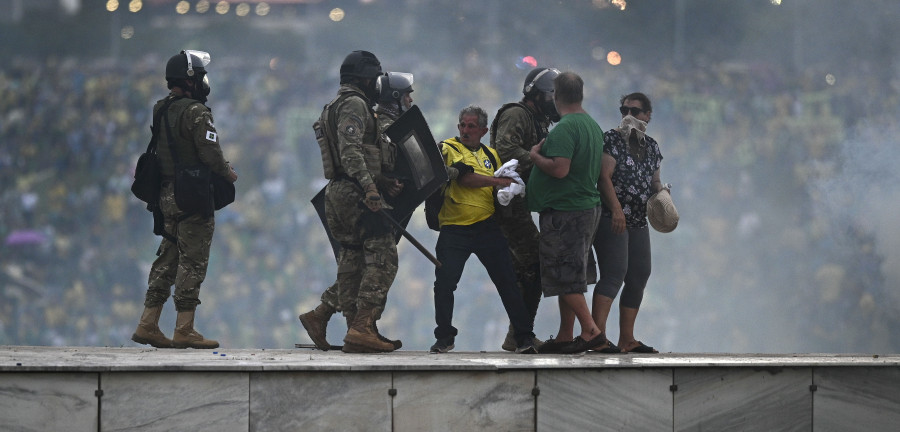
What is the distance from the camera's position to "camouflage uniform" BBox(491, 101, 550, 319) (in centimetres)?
655

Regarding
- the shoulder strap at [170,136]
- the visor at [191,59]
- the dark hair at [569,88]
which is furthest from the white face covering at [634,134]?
the shoulder strap at [170,136]

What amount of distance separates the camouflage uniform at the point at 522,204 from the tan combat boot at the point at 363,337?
98 centimetres

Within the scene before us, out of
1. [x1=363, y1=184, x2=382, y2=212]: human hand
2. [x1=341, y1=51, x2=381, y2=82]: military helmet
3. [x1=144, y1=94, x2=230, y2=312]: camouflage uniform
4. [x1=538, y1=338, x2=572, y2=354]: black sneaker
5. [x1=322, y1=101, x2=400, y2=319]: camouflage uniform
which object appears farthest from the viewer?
[x1=144, y1=94, x2=230, y2=312]: camouflage uniform

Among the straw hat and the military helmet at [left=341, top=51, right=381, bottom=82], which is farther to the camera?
the straw hat

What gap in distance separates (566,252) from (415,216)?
10310 millimetres

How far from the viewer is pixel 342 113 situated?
19.8 ft

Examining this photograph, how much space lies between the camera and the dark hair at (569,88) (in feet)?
19.9

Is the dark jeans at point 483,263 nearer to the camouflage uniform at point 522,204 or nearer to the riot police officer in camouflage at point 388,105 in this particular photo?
the camouflage uniform at point 522,204

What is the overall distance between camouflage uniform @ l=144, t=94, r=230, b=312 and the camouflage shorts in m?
1.86

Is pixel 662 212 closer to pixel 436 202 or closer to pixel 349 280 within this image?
pixel 436 202

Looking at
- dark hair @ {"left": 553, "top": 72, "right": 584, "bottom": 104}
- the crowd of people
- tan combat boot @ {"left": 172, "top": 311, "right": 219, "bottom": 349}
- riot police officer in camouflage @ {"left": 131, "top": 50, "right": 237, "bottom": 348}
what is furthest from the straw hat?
the crowd of people

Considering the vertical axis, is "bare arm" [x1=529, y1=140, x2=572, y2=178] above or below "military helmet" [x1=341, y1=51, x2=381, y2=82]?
below

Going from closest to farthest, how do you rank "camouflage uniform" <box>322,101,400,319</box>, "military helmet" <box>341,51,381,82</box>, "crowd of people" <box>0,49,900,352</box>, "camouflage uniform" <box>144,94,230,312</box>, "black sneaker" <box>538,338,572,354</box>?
1. "black sneaker" <box>538,338,572,354</box>
2. "military helmet" <box>341,51,381,82</box>
3. "camouflage uniform" <box>322,101,400,319</box>
4. "camouflage uniform" <box>144,94,230,312</box>
5. "crowd of people" <box>0,49,900,352</box>

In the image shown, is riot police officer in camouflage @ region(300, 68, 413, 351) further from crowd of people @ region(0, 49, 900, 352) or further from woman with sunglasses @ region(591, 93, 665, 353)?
crowd of people @ region(0, 49, 900, 352)
